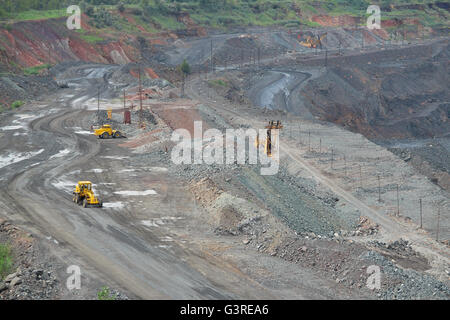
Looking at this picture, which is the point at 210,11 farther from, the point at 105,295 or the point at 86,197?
the point at 105,295

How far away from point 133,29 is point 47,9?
20.8 meters

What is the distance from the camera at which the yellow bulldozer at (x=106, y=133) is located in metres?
55.9

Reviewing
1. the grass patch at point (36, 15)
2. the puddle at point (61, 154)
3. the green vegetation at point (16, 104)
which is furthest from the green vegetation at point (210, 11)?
the puddle at point (61, 154)

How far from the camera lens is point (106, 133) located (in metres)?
56.0

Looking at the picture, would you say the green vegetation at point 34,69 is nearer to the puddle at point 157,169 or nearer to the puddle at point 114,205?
the puddle at point 157,169

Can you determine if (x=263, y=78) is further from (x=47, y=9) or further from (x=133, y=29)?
(x=47, y=9)

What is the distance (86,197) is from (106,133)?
21184mm

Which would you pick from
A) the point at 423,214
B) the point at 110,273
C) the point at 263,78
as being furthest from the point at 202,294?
the point at 263,78

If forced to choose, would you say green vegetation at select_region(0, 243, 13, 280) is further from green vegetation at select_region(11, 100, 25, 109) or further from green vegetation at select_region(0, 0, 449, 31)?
green vegetation at select_region(0, 0, 449, 31)

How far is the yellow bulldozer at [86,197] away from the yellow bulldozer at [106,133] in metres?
20.4

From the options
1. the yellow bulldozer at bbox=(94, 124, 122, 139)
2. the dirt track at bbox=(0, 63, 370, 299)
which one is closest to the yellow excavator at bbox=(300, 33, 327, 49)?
the yellow bulldozer at bbox=(94, 124, 122, 139)

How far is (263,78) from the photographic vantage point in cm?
9900

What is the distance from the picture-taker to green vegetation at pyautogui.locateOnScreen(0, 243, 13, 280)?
88.0ft

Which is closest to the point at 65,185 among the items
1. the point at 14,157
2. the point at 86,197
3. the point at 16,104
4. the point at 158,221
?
the point at 86,197
